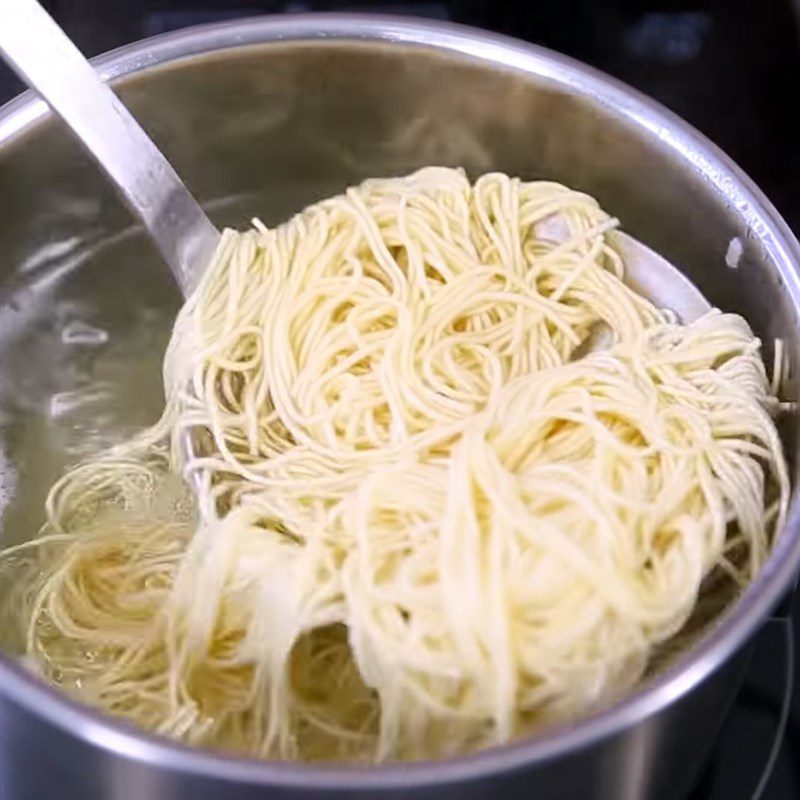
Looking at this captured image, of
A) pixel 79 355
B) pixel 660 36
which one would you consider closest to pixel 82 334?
pixel 79 355

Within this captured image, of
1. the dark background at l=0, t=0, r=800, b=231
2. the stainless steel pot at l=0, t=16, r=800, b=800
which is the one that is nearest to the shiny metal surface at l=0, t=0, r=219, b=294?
the stainless steel pot at l=0, t=16, r=800, b=800

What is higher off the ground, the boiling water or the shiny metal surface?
the shiny metal surface

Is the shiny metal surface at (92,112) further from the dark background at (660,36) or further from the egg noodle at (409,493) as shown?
the dark background at (660,36)

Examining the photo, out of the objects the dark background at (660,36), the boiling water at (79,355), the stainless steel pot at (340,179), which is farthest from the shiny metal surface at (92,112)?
the dark background at (660,36)

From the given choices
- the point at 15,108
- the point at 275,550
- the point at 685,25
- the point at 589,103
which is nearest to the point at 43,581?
the point at 275,550

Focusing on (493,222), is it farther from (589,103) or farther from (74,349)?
(74,349)

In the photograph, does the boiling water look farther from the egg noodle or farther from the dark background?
the dark background
